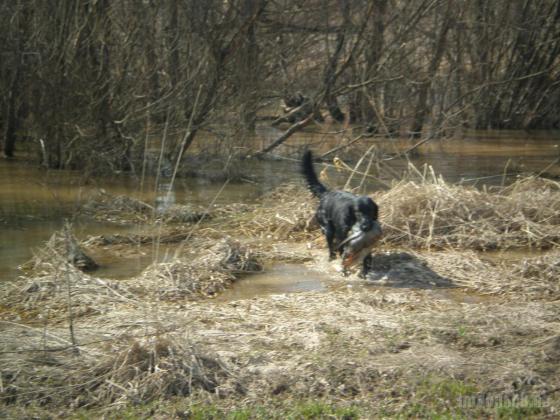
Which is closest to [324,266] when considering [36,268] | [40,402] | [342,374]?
[36,268]

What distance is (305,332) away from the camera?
20.1 feet

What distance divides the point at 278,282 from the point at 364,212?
1.08 metres

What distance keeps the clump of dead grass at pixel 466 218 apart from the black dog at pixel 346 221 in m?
0.98

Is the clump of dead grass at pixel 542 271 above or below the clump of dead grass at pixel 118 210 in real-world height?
above

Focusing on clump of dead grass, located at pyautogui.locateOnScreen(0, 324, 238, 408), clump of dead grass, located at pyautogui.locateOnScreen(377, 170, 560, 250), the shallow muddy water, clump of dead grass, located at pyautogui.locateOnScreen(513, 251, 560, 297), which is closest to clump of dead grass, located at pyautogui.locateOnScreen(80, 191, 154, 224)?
the shallow muddy water

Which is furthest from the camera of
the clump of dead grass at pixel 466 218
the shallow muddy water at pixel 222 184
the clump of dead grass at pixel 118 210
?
the clump of dead grass at pixel 118 210

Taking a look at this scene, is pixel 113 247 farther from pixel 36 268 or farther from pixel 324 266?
pixel 324 266

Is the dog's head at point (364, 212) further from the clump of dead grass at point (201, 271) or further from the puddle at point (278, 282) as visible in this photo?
the clump of dead grass at point (201, 271)

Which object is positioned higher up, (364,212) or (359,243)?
(364,212)

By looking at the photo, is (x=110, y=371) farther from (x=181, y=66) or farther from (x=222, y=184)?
(x=181, y=66)

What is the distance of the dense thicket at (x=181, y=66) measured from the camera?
14.0 meters

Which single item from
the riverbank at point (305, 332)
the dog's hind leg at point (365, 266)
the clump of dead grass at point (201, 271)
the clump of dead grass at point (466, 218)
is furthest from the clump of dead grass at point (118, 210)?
the dog's hind leg at point (365, 266)

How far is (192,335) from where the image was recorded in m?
5.94

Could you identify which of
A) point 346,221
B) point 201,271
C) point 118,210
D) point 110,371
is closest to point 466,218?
point 346,221
